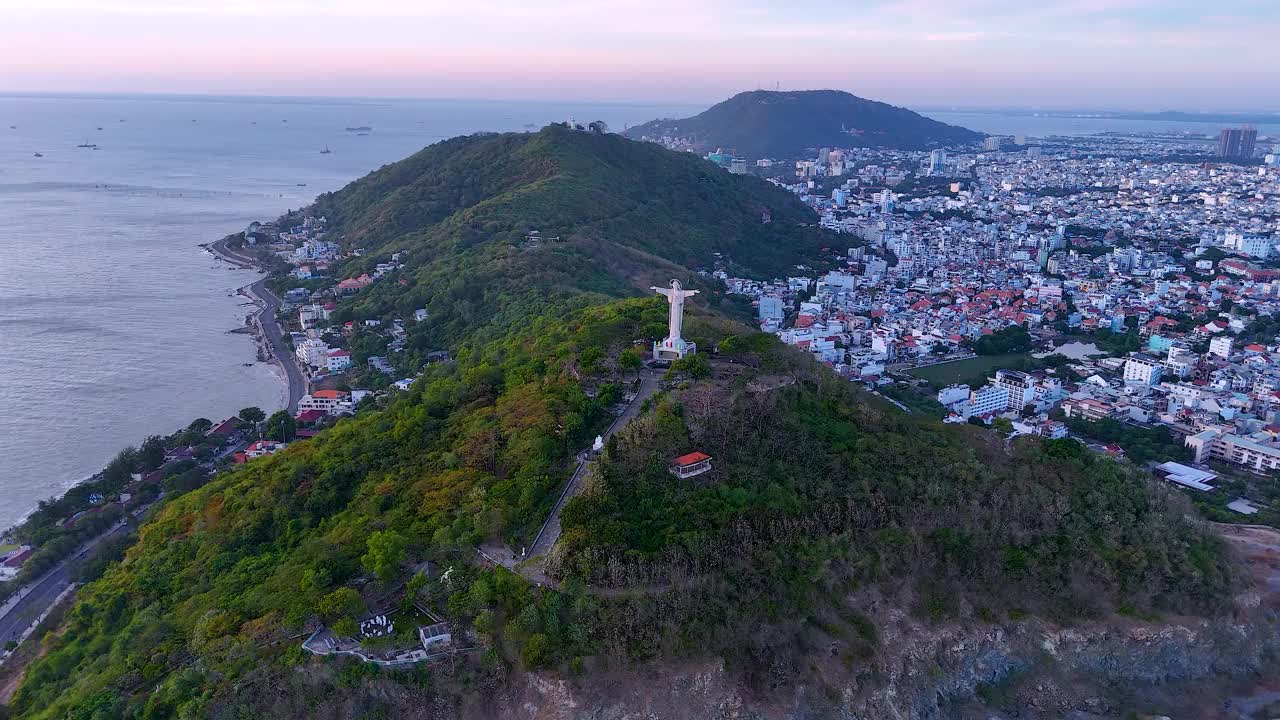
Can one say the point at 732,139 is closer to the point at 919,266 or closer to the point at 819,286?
the point at 919,266

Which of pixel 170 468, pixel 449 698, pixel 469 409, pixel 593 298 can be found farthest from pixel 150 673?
pixel 593 298

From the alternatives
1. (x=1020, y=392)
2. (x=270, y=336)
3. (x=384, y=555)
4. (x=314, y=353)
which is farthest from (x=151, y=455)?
(x=1020, y=392)

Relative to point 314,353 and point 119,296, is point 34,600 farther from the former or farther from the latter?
point 119,296

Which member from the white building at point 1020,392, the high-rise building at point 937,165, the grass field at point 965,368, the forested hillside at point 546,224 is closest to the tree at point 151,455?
the forested hillside at point 546,224

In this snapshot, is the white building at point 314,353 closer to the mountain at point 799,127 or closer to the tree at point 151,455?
the tree at point 151,455

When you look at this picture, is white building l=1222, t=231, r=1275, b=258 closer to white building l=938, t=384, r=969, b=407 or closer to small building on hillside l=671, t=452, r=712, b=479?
white building l=938, t=384, r=969, b=407

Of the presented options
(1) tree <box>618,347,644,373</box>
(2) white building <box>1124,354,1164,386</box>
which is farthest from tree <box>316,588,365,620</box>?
(2) white building <box>1124,354,1164,386</box>
